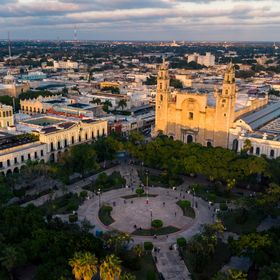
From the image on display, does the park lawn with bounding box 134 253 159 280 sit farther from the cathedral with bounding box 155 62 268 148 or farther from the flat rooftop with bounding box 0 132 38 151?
the cathedral with bounding box 155 62 268 148

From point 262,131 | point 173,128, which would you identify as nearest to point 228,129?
point 262,131

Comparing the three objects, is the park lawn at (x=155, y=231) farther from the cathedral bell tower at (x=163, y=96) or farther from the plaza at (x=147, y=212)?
the cathedral bell tower at (x=163, y=96)

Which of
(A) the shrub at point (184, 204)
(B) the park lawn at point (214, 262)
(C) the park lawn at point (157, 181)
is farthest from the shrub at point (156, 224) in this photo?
(C) the park lawn at point (157, 181)

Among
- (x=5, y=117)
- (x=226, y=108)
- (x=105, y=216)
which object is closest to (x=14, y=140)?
(x=5, y=117)

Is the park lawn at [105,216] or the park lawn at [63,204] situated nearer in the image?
the park lawn at [105,216]

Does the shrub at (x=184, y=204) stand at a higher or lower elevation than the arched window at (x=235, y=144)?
lower
